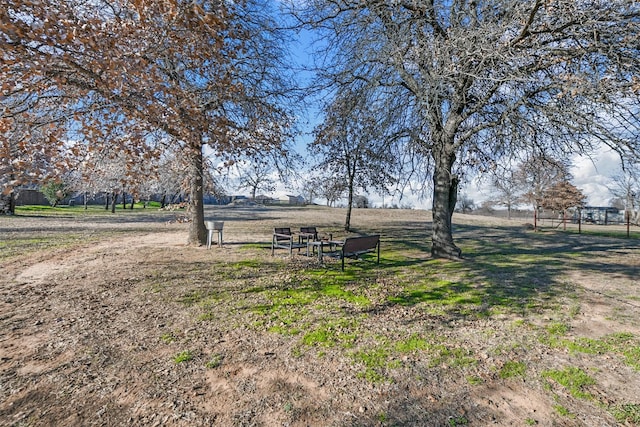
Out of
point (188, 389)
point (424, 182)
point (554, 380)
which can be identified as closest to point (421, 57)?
point (424, 182)

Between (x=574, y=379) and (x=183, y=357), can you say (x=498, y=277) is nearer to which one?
(x=574, y=379)

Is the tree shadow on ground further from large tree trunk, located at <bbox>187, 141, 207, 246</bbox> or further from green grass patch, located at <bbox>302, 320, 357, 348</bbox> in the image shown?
large tree trunk, located at <bbox>187, 141, 207, 246</bbox>

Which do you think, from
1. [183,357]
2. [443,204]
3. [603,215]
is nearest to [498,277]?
[443,204]

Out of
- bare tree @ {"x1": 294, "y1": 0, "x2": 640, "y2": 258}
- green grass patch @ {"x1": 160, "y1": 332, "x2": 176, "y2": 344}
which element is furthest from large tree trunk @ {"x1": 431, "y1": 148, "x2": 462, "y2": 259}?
green grass patch @ {"x1": 160, "y1": 332, "x2": 176, "y2": 344}

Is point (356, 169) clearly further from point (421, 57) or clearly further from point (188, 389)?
point (188, 389)

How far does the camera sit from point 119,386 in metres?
3.10

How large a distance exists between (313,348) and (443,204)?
708 centimetres

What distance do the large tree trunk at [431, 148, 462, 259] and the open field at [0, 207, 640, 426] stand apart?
7.04ft

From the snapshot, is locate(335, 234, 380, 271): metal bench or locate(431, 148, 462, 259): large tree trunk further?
locate(431, 148, 462, 259): large tree trunk

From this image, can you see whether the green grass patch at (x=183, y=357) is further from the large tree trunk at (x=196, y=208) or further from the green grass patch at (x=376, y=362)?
the large tree trunk at (x=196, y=208)

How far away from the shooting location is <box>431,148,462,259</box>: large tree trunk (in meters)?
9.51

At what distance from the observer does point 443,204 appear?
960cm

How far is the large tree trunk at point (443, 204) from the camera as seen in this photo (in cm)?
951

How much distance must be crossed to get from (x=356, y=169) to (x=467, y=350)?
15.5 meters
